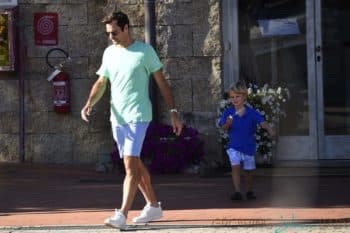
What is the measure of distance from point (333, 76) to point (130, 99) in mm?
4513

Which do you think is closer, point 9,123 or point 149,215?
point 149,215

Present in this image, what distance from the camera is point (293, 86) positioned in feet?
37.8

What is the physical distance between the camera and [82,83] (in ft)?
39.0

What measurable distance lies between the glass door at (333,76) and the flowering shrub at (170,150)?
164 centimetres

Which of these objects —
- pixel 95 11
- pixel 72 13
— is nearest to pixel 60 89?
pixel 72 13

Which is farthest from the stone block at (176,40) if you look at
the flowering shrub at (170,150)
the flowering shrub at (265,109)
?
the flowering shrub at (170,150)

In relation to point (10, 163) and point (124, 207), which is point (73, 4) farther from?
point (124, 207)

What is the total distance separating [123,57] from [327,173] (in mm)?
4056

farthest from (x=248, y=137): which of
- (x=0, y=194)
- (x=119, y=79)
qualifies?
(x=0, y=194)

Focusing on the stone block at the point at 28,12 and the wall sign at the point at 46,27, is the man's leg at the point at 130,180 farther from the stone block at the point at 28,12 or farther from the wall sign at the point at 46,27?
the stone block at the point at 28,12

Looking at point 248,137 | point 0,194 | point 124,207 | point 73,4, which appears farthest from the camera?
point 73,4

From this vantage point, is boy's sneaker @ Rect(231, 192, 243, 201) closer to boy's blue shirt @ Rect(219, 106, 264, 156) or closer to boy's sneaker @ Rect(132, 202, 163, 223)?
boy's blue shirt @ Rect(219, 106, 264, 156)

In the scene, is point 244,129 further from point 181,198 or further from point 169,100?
point 169,100

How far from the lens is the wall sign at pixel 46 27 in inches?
466
